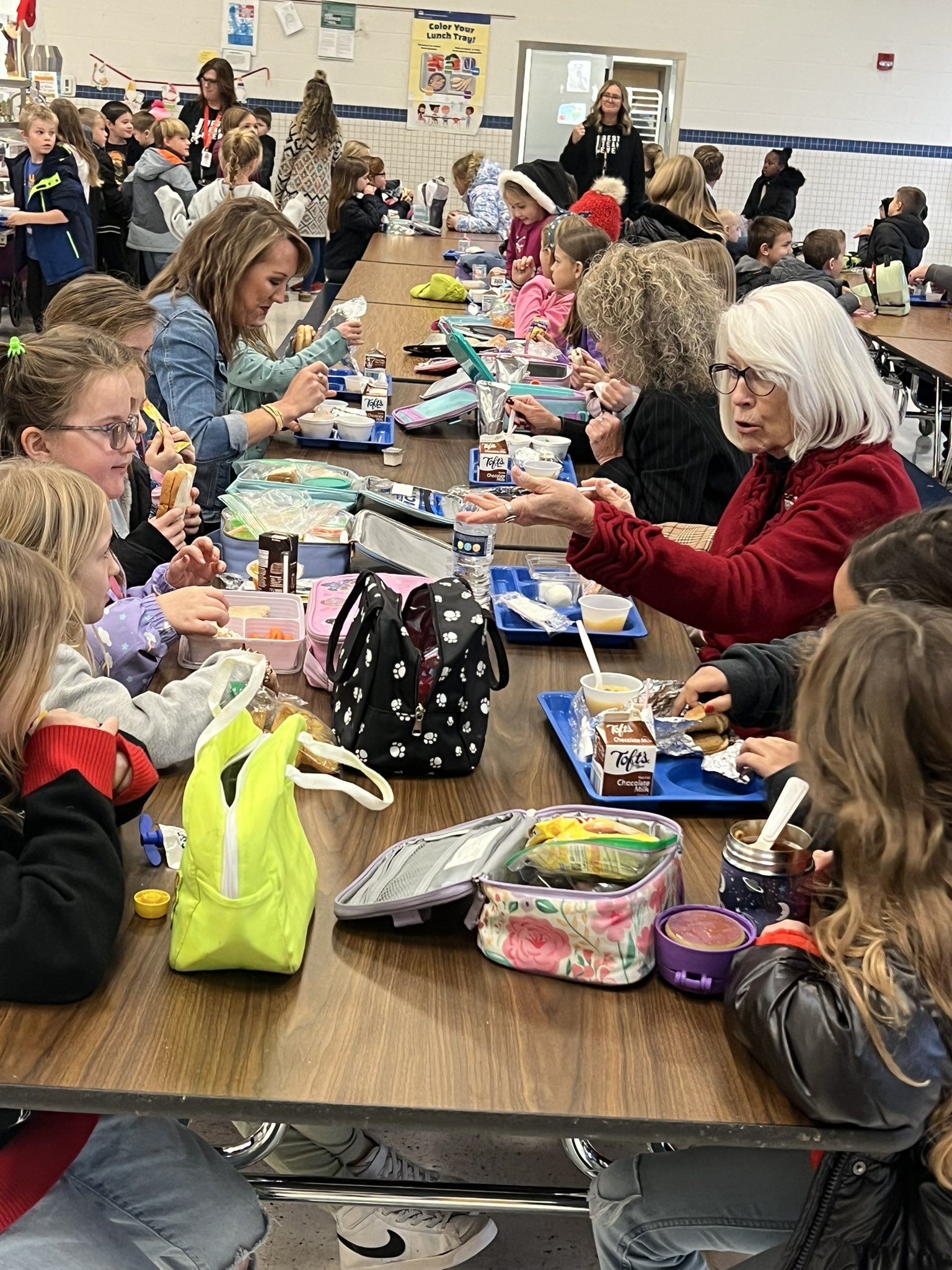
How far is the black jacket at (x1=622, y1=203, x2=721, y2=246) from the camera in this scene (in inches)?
224

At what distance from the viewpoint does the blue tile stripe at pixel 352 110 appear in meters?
12.8

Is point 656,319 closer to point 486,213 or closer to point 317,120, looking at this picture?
point 486,213

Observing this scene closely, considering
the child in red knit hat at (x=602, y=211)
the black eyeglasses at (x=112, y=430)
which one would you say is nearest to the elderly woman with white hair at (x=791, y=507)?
the black eyeglasses at (x=112, y=430)

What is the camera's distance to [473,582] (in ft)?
8.22

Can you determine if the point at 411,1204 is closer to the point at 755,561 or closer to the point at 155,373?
the point at 755,561

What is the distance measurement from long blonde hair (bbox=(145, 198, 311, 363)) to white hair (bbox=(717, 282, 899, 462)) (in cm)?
170

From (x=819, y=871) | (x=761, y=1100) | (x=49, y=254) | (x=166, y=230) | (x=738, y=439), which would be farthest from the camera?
(x=166, y=230)

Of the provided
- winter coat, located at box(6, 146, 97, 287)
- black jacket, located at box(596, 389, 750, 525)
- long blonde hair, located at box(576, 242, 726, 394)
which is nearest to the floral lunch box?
black jacket, located at box(596, 389, 750, 525)

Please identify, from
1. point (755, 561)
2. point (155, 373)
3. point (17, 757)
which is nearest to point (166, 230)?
point (155, 373)

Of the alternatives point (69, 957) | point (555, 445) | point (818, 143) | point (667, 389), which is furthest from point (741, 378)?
point (818, 143)

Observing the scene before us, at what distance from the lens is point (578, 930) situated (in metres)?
1.40

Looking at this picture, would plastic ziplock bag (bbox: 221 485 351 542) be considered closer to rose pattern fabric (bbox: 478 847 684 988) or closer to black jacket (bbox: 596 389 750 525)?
black jacket (bbox: 596 389 750 525)

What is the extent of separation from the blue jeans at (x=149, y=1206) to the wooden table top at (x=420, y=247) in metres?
6.66

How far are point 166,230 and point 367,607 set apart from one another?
817cm
